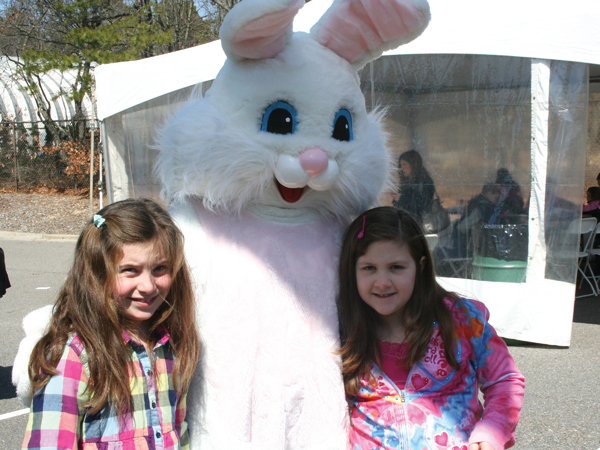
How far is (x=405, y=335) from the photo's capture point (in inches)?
62.7

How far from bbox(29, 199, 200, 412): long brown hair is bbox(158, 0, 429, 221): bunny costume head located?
0.76ft

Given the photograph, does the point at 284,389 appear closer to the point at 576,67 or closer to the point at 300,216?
the point at 300,216

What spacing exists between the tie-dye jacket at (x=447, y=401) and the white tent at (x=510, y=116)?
3.04m

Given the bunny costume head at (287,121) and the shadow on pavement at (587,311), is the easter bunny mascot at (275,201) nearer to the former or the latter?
the bunny costume head at (287,121)

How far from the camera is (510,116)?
445cm

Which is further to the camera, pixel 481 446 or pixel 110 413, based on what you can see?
pixel 481 446

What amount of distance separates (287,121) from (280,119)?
2cm

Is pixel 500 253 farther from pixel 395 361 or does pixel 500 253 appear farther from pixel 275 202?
pixel 275 202

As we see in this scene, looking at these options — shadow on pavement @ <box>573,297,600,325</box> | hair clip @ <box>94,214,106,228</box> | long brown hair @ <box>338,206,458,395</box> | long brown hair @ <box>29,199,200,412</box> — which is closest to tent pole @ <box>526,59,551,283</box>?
shadow on pavement @ <box>573,297,600,325</box>

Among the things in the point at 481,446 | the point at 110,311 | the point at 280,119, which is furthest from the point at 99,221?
the point at 481,446

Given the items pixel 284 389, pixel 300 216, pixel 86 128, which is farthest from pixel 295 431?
pixel 86 128

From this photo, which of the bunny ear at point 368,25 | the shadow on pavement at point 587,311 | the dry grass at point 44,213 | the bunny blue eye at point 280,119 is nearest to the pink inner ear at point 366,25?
the bunny ear at point 368,25

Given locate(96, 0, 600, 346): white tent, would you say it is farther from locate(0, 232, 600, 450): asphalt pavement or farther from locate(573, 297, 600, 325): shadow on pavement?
locate(573, 297, 600, 325): shadow on pavement

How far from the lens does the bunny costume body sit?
1.48 m
